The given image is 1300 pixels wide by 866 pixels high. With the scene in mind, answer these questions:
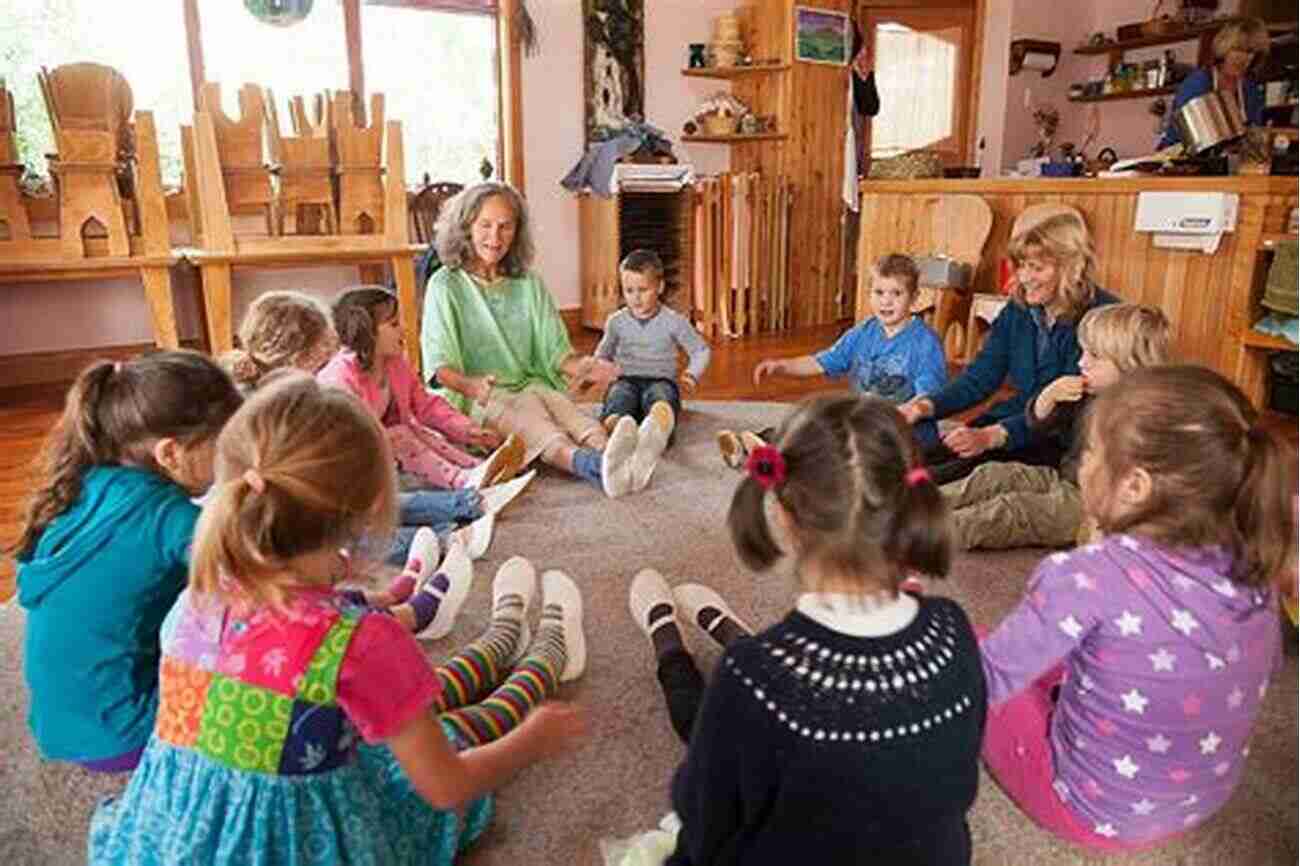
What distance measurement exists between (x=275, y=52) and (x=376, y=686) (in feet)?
13.0

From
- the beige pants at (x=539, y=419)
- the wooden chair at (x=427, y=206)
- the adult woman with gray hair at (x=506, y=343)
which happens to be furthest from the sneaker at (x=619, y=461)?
the wooden chair at (x=427, y=206)

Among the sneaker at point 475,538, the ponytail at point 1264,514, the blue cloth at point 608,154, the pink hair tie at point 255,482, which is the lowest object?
the sneaker at point 475,538

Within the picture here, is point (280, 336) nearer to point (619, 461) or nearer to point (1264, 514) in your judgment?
point (619, 461)

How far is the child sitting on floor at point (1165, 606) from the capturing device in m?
0.95

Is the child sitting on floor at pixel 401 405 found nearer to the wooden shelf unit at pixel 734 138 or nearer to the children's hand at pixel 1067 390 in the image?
the children's hand at pixel 1067 390

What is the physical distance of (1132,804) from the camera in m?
1.02

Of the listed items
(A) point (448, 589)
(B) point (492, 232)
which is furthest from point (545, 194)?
(A) point (448, 589)

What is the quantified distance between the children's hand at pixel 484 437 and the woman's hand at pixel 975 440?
1098 millimetres

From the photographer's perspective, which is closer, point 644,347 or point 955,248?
Answer: point 644,347

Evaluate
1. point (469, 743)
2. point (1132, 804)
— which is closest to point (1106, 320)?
point (1132, 804)

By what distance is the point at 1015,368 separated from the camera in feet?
7.68

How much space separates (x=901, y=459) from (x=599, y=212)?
4.07 m

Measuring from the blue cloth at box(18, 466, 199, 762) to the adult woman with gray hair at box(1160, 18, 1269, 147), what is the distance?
3494mm

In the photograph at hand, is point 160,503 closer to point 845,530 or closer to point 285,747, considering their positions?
point 285,747
